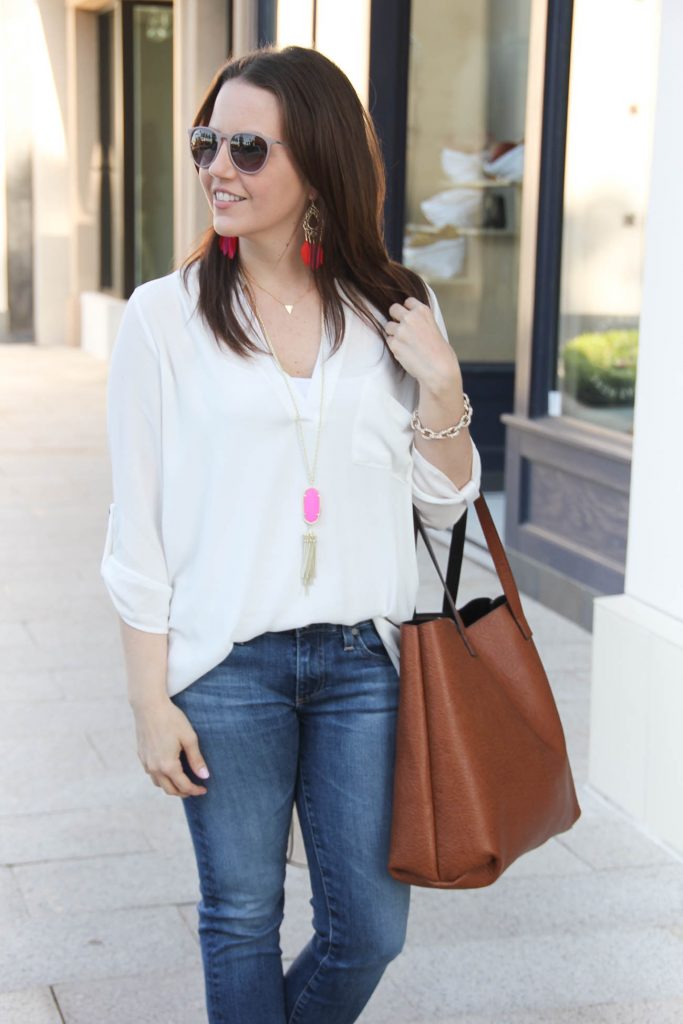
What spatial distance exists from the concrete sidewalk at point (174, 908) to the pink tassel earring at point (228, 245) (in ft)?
5.25

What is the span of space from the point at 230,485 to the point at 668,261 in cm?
203

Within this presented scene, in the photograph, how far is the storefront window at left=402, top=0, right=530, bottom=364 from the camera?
9.08 metres

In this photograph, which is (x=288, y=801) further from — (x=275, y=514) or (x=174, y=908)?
(x=174, y=908)

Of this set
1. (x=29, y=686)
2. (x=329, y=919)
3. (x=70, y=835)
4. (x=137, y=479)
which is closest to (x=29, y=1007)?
(x=70, y=835)

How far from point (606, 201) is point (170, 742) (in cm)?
472

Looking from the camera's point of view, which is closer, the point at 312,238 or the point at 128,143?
the point at 312,238

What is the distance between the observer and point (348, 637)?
2156mm

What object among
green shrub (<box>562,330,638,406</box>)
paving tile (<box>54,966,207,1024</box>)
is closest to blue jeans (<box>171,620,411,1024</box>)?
paving tile (<box>54,966,207,1024</box>)

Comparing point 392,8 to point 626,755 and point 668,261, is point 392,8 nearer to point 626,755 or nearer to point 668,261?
point 668,261

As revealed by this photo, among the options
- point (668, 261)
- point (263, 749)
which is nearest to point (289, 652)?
point (263, 749)

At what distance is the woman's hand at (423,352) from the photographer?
214cm

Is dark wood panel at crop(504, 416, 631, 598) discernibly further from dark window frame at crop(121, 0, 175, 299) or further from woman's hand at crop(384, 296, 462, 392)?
dark window frame at crop(121, 0, 175, 299)

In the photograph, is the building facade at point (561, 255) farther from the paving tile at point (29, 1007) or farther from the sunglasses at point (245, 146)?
the sunglasses at point (245, 146)

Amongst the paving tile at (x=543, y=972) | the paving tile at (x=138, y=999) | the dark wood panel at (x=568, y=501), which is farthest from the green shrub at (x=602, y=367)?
the paving tile at (x=138, y=999)
